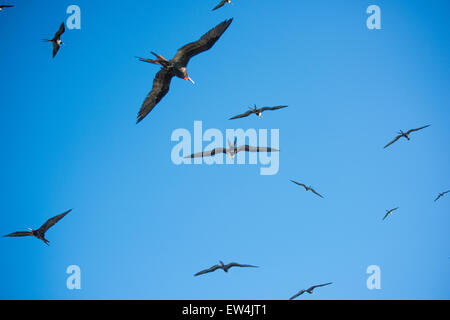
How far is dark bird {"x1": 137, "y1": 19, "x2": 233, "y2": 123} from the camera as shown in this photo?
16.4m

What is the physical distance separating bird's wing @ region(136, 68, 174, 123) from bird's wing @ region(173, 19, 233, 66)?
1180 mm

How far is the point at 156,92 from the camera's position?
1861 centimetres

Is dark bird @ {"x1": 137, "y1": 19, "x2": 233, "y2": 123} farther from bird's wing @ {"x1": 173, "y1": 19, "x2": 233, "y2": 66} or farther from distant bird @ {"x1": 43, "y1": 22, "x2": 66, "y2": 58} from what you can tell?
distant bird @ {"x1": 43, "y1": 22, "x2": 66, "y2": 58}

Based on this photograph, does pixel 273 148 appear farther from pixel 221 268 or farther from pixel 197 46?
pixel 197 46


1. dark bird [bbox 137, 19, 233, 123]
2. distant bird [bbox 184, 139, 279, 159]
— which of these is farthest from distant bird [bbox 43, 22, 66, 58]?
distant bird [bbox 184, 139, 279, 159]

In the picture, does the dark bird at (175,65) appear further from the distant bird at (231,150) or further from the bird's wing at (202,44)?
the distant bird at (231,150)

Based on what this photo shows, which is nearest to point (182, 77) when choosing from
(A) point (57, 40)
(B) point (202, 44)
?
(B) point (202, 44)

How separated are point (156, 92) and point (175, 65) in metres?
1.81

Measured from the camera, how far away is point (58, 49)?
24266 mm

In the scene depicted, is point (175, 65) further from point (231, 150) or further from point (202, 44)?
point (231, 150)

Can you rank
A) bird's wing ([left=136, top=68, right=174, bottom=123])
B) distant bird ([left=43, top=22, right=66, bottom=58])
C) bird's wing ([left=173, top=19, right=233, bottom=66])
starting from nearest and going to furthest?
bird's wing ([left=173, top=19, right=233, bottom=66]) → bird's wing ([left=136, top=68, right=174, bottom=123]) → distant bird ([left=43, top=22, right=66, bottom=58])

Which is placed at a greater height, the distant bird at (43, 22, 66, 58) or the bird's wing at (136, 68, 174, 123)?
the distant bird at (43, 22, 66, 58)

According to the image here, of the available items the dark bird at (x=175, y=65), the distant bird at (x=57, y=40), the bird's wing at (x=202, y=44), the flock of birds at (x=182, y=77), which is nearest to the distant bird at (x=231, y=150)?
the flock of birds at (x=182, y=77)
